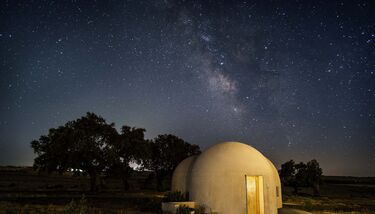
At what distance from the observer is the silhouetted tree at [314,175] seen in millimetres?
45000

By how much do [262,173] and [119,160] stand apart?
23454 millimetres

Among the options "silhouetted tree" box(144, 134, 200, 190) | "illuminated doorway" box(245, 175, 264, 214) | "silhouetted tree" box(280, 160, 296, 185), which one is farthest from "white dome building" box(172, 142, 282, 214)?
"silhouetted tree" box(280, 160, 296, 185)

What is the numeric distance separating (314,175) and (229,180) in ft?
120

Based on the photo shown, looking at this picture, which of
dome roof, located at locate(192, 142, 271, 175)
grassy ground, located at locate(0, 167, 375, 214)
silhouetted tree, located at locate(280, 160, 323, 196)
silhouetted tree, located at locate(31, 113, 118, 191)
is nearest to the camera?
dome roof, located at locate(192, 142, 271, 175)

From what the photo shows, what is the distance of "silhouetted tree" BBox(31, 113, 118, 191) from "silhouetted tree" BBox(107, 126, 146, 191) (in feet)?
3.65

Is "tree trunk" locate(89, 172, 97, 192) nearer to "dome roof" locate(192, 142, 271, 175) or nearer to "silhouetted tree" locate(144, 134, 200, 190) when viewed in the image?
"silhouetted tree" locate(144, 134, 200, 190)

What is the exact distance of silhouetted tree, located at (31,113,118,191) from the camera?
3125 centimetres

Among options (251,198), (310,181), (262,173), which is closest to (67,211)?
(262,173)

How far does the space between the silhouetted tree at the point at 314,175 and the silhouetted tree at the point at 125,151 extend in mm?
25440

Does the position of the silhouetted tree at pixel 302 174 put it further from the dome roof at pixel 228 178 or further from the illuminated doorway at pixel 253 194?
the dome roof at pixel 228 178

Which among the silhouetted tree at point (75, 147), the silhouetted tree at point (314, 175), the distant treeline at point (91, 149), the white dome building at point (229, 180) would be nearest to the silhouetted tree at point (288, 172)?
the silhouetted tree at point (314, 175)

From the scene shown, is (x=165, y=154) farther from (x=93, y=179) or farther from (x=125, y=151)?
(x=93, y=179)

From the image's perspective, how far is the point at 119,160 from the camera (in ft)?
116

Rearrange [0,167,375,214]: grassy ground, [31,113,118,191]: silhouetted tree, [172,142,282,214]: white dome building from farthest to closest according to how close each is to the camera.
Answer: [31,113,118,191]: silhouetted tree → [0,167,375,214]: grassy ground → [172,142,282,214]: white dome building
